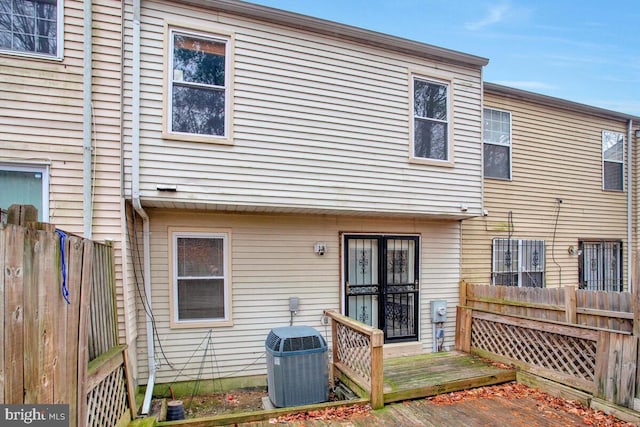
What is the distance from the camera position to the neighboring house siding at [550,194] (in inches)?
297

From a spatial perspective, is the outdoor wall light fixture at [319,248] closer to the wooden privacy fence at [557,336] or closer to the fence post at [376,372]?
the fence post at [376,372]

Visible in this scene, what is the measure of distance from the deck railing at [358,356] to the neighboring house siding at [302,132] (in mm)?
1852

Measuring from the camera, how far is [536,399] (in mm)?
4715

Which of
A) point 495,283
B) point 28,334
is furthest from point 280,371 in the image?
point 495,283

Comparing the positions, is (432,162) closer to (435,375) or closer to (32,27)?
(435,375)

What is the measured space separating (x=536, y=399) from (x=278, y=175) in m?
4.66

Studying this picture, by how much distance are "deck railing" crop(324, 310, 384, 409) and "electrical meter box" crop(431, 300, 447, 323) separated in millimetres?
2062

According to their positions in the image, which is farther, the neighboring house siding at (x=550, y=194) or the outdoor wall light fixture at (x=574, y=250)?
the outdoor wall light fixture at (x=574, y=250)

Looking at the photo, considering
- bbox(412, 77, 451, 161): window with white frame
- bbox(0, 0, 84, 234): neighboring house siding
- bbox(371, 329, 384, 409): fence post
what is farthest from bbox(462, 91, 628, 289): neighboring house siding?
bbox(0, 0, 84, 234): neighboring house siding

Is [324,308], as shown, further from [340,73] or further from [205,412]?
[340,73]

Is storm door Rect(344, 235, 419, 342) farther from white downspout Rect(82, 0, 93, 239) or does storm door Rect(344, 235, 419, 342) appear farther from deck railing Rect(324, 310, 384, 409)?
white downspout Rect(82, 0, 93, 239)

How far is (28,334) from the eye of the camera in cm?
192

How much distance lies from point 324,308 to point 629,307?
4.20 m

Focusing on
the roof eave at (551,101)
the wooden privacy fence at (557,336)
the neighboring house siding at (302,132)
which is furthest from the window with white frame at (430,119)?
the wooden privacy fence at (557,336)
